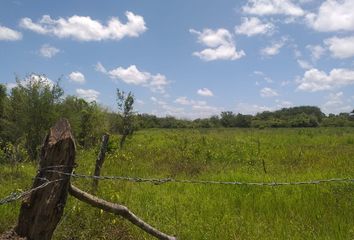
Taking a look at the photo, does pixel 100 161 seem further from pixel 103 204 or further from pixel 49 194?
pixel 49 194

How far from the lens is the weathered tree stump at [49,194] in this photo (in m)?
3.27

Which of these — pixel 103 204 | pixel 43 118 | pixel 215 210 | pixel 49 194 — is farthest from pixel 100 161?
pixel 43 118

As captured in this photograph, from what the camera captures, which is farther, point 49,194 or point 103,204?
point 103,204

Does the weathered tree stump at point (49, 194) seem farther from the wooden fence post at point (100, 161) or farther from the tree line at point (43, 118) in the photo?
the tree line at point (43, 118)

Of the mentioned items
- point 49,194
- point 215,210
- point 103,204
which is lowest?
point 215,210

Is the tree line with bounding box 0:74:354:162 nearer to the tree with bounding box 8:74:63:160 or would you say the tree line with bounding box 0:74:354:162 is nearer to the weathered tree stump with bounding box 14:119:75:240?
the tree with bounding box 8:74:63:160

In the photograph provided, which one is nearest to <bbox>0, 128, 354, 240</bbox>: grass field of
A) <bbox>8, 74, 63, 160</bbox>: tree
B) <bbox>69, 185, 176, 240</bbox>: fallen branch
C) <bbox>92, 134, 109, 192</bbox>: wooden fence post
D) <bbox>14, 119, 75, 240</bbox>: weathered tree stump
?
<bbox>92, 134, 109, 192</bbox>: wooden fence post

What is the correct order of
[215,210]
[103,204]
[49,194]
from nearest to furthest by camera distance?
[49,194] < [103,204] < [215,210]

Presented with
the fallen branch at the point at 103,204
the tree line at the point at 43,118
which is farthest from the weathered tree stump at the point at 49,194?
the tree line at the point at 43,118

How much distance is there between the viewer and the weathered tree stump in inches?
129

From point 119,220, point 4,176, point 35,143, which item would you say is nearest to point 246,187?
point 119,220

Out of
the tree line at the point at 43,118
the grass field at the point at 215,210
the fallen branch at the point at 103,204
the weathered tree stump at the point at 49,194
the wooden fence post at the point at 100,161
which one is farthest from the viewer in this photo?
the tree line at the point at 43,118

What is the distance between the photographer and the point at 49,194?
130 inches

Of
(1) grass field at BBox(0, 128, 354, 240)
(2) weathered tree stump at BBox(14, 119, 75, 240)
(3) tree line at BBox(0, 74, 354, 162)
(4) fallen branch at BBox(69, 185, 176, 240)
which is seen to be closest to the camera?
(2) weathered tree stump at BBox(14, 119, 75, 240)
